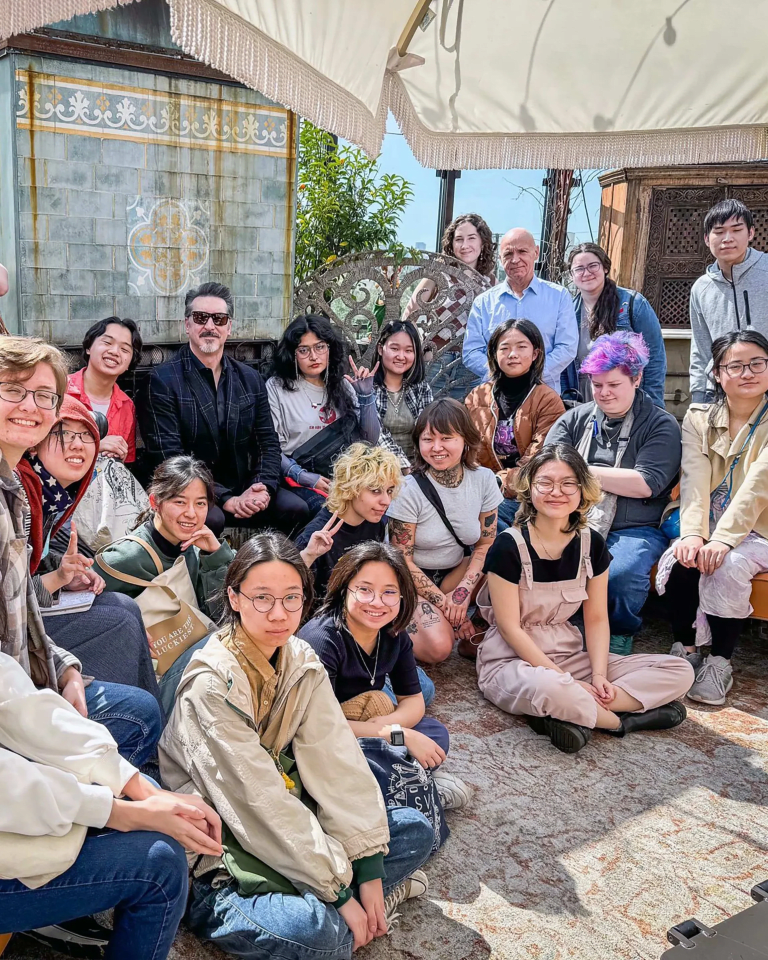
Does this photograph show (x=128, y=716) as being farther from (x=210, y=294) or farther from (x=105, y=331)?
(x=210, y=294)

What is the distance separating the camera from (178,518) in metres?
3.39

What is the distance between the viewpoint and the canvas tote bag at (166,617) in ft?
10.6

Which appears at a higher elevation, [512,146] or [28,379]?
[512,146]

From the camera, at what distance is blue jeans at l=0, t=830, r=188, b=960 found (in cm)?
192

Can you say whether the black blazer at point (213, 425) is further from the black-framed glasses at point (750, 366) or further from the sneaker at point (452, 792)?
the black-framed glasses at point (750, 366)

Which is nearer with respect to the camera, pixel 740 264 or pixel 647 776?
pixel 647 776

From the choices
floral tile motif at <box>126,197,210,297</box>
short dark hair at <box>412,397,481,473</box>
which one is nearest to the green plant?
floral tile motif at <box>126,197,210,297</box>

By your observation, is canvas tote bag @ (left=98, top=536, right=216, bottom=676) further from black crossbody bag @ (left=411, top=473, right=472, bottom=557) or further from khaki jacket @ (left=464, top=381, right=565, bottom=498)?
khaki jacket @ (left=464, top=381, right=565, bottom=498)

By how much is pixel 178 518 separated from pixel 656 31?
2.24 meters

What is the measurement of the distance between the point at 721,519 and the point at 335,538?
188cm

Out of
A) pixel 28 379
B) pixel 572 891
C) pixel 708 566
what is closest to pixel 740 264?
pixel 708 566

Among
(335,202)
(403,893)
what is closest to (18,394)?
(403,893)

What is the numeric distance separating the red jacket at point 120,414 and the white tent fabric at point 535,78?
2.39m

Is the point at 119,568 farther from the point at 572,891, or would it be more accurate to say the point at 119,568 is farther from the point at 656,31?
the point at 656,31
